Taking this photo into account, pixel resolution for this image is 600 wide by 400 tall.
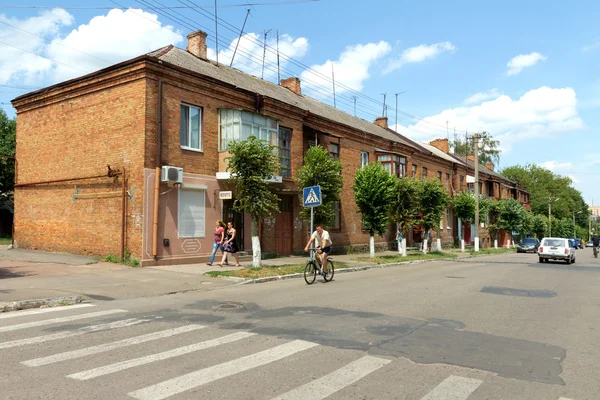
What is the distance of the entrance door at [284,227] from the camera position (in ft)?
71.8

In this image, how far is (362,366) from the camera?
507 centimetres

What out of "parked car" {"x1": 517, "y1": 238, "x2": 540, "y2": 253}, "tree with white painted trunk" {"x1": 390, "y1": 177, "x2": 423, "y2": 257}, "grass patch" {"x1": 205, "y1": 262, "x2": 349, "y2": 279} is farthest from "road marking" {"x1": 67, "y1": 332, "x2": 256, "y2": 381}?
"parked car" {"x1": 517, "y1": 238, "x2": 540, "y2": 253}

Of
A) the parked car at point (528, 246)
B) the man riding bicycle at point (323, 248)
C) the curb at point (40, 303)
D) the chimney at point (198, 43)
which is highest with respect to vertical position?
the chimney at point (198, 43)

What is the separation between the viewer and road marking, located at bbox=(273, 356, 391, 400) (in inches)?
165

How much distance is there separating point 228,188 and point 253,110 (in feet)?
12.8

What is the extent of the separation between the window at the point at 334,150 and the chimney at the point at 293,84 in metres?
5.06

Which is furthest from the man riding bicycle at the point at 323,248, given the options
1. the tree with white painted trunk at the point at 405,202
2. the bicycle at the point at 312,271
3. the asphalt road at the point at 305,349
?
the tree with white painted trunk at the point at 405,202

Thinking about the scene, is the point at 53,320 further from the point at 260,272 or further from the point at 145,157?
the point at 145,157

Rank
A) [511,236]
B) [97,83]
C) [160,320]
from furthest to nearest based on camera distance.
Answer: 1. [511,236]
2. [97,83]
3. [160,320]

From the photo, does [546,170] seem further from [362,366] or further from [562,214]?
[362,366]

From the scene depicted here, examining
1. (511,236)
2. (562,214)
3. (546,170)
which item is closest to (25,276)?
(511,236)

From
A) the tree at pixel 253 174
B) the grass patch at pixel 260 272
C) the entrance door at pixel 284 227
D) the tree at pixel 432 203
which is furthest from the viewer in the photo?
the tree at pixel 432 203

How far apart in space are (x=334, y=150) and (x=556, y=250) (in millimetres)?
13555

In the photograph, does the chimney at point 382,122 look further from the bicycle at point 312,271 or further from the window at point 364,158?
the bicycle at point 312,271
